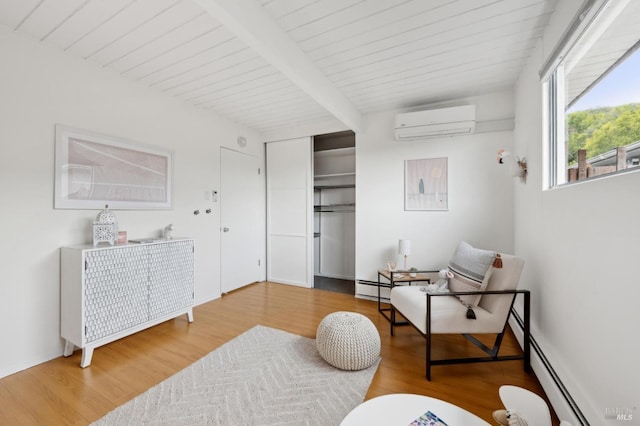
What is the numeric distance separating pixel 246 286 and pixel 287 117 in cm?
261

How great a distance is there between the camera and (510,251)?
9.38 feet

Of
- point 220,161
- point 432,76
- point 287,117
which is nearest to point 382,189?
point 432,76

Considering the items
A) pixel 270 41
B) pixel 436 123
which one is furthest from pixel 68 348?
pixel 436 123

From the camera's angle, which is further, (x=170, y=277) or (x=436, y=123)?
(x=436, y=123)

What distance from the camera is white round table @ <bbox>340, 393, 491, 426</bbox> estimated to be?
1.08 m

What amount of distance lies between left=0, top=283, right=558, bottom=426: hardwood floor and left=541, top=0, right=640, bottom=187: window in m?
1.42

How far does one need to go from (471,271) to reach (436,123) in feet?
5.58

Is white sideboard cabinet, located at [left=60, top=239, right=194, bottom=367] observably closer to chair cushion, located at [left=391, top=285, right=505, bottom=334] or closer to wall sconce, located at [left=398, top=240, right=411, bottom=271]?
chair cushion, located at [left=391, top=285, right=505, bottom=334]

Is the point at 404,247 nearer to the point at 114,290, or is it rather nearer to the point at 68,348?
the point at 114,290

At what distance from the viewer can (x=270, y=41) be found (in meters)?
1.69

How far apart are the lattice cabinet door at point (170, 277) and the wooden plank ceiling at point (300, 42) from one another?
5.48 ft

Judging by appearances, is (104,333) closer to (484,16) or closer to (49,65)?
(49,65)

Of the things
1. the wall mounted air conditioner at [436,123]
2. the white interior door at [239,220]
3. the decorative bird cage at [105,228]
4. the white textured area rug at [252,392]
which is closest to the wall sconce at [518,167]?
the wall mounted air conditioner at [436,123]

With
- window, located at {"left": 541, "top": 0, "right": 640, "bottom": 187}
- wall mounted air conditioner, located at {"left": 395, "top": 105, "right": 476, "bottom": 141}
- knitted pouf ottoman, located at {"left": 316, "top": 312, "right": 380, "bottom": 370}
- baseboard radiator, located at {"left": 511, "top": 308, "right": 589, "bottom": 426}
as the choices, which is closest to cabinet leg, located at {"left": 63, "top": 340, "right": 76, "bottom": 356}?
knitted pouf ottoman, located at {"left": 316, "top": 312, "right": 380, "bottom": 370}
